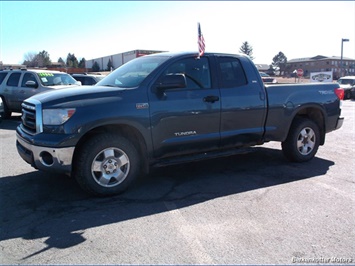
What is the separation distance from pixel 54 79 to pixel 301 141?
30.2 feet

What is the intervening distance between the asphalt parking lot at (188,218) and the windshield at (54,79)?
6742 millimetres

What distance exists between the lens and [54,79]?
40.1 feet

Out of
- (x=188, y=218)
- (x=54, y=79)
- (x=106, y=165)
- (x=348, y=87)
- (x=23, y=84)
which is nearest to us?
(x=188, y=218)

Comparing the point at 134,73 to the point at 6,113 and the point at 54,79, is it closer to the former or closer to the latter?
the point at 54,79

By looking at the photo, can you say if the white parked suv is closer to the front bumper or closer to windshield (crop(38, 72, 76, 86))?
windshield (crop(38, 72, 76, 86))

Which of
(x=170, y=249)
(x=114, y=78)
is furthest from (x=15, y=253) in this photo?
(x=114, y=78)

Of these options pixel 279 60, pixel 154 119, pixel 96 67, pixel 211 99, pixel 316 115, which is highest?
pixel 279 60

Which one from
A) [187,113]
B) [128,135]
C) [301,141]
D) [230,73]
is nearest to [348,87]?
[301,141]

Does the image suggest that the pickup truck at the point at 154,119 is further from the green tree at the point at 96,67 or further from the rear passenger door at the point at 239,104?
the green tree at the point at 96,67

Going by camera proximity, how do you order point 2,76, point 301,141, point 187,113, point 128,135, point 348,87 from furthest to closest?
point 348,87, point 2,76, point 301,141, point 187,113, point 128,135

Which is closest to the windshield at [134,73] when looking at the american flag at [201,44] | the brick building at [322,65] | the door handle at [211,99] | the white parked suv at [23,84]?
the american flag at [201,44]

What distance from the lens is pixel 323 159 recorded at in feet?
21.7

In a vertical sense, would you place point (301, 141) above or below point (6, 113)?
below

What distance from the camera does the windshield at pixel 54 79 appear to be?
11.9 m
